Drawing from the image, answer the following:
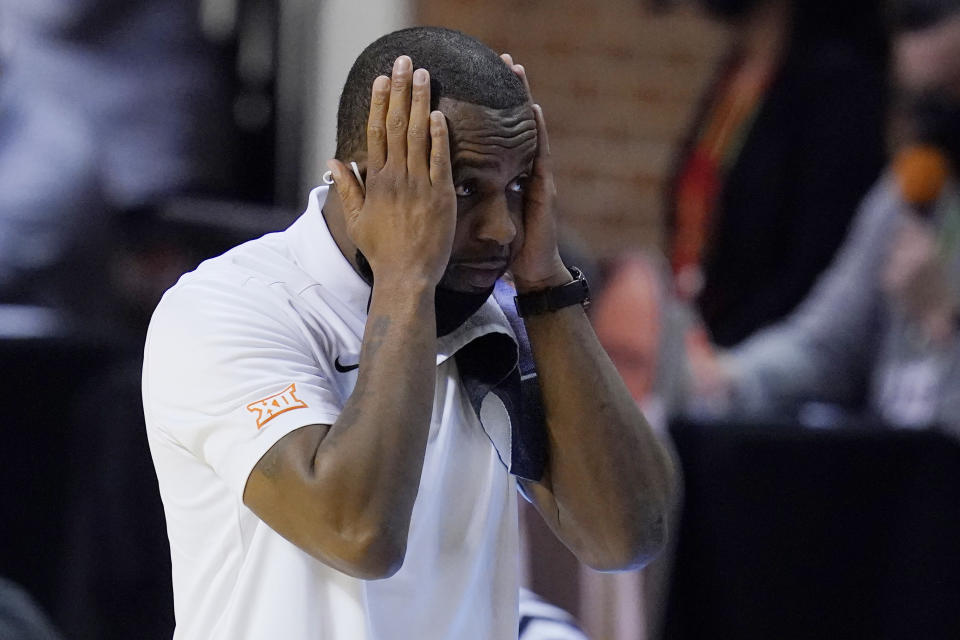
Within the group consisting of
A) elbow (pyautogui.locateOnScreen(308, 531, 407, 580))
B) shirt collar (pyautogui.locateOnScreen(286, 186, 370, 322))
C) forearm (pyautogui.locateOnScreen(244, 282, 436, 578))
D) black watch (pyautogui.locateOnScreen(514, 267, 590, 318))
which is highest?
shirt collar (pyautogui.locateOnScreen(286, 186, 370, 322))

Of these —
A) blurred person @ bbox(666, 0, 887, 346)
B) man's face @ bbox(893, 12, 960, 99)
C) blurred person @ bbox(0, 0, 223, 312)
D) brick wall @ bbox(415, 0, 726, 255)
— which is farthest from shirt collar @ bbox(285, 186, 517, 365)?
brick wall @ bbox(415, 0, 726, 255)

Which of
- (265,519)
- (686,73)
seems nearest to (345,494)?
(265,519)

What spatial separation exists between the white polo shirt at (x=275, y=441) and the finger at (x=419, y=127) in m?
0.17

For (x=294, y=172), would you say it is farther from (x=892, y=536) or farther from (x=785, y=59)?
(x=892, y=536)

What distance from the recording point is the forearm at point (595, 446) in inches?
62.2

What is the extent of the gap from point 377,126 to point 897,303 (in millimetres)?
2628

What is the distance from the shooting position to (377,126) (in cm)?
143

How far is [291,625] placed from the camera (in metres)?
1.42

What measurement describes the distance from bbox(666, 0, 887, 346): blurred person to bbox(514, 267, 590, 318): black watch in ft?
8.98

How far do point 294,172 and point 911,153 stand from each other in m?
2.08

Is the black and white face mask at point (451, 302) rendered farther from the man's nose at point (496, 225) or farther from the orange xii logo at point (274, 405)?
the orange xii logo at point (274, 405)

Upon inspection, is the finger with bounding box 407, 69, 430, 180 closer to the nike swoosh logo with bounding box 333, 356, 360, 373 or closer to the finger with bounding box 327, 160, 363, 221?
the finger with bounding box 327, 160, 363, 221

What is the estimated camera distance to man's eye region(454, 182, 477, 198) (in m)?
1.46

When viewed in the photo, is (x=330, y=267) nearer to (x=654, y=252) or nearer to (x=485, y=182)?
(x=485, y=182)
